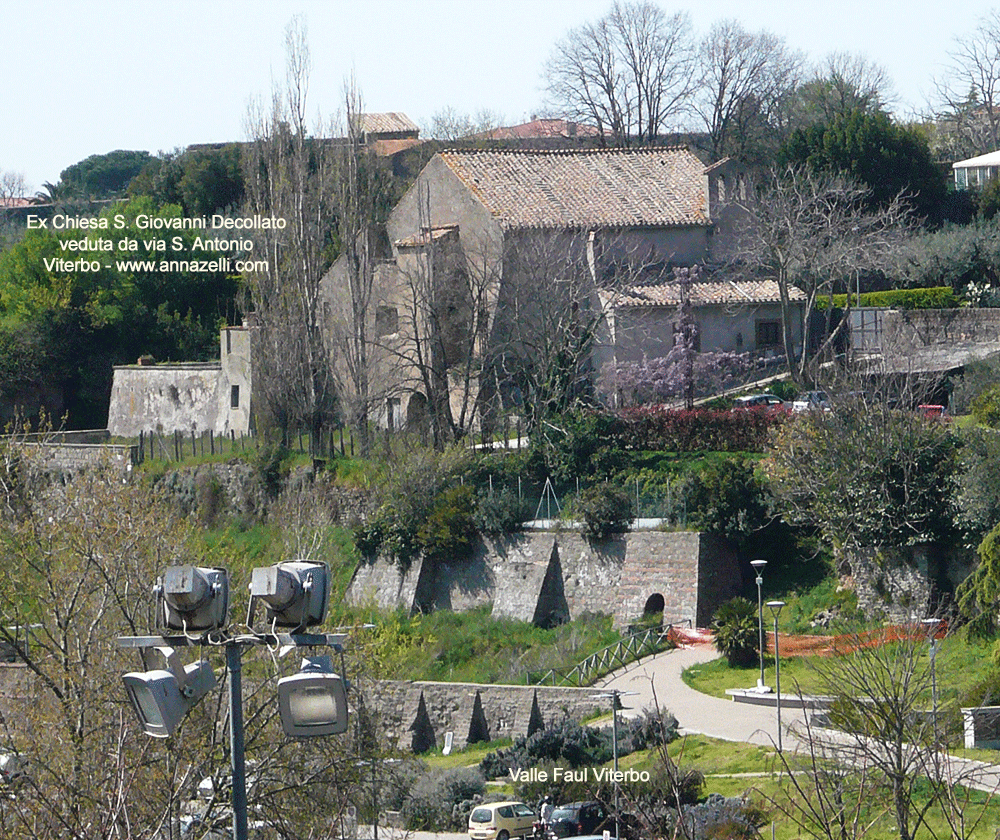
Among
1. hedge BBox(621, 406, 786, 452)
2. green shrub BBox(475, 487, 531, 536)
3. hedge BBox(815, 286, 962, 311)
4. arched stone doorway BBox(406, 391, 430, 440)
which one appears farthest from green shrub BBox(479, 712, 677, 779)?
hedge BBox(815, 286, 962, 311)

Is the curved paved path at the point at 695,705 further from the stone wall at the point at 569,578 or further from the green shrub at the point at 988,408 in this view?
the green shrub at the point at 988,408

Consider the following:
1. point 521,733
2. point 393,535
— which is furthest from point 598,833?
point 393,535

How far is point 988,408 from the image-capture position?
100 ft

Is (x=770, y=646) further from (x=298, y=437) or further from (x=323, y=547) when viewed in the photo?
(x=298, y=437)

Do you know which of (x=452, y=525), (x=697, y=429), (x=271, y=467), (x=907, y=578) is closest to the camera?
(x=907, y=578)

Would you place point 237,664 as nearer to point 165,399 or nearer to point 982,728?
point 982,728

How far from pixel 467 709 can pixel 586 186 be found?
18.9m

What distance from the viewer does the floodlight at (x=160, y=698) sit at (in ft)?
24.8

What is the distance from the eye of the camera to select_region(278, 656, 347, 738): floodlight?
25.3ft

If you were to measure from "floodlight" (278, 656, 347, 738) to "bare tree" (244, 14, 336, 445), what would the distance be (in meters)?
33.7

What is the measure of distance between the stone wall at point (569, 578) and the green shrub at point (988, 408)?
5650 millimetres

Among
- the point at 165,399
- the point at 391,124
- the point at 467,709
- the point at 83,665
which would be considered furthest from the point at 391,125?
the point at 83,665

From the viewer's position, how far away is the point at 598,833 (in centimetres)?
2239

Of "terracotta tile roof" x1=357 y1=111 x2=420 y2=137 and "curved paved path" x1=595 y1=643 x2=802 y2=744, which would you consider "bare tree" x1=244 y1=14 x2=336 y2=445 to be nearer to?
"curved paved path" x1=595 y1=643 x2=802 y2=744
